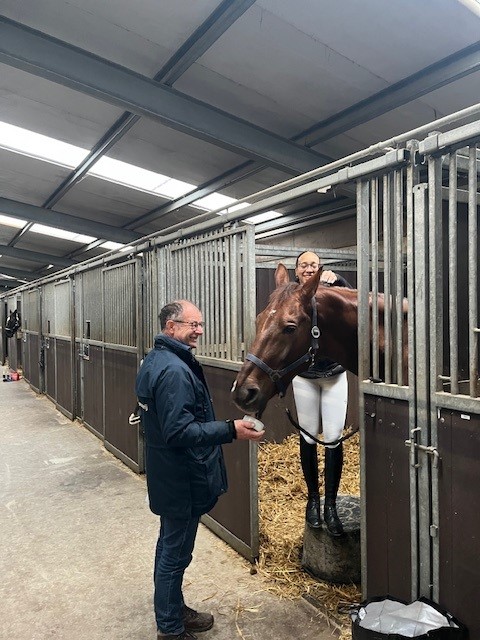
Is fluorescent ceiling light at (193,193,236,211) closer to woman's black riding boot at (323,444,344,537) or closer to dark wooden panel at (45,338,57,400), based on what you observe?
dark wooden panel at (45,338,57,400)

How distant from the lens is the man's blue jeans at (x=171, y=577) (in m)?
1.60

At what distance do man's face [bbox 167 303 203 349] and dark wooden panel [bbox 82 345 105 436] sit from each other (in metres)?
2.92

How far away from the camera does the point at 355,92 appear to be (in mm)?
2916

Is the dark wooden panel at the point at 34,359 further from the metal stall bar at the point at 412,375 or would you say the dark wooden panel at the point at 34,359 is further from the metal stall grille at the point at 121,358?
the metal stall bar at the point at 412,375

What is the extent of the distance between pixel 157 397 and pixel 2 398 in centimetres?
662

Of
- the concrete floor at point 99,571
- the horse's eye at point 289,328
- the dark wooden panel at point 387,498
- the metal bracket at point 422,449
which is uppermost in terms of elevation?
the horse's eye at point 289,328

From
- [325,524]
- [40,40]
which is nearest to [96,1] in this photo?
[40,40]

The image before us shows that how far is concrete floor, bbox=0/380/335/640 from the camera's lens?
5.78 ft

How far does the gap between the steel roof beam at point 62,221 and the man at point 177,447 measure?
6306 millimetres

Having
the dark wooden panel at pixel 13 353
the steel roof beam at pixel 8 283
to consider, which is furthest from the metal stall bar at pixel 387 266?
the steel roof beam at pixel 8 283

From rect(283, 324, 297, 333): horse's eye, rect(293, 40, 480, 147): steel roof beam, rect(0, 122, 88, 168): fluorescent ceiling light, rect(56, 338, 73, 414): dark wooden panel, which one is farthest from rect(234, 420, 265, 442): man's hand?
rect(56, 338, 73, 414): dark wooden panel

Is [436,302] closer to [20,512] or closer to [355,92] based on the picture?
[355,92]

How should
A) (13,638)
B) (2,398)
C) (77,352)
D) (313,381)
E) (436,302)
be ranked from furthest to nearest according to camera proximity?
(2,398) < (77,352) < (313,381) < (13,638) < (436,302)

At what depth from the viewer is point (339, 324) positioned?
1730 millimetres
